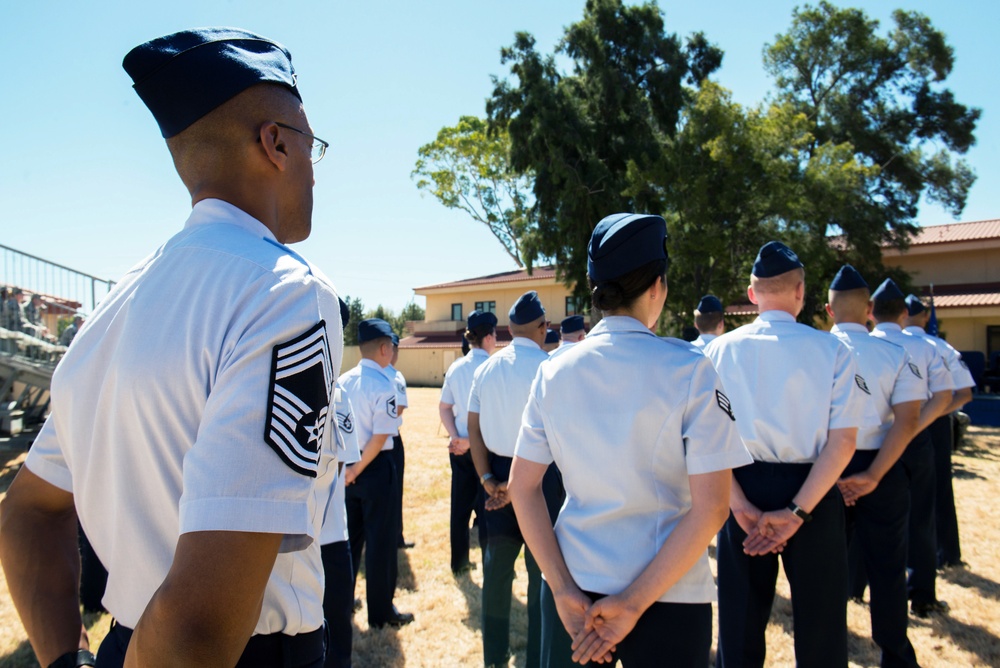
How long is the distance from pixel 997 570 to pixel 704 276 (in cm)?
1033

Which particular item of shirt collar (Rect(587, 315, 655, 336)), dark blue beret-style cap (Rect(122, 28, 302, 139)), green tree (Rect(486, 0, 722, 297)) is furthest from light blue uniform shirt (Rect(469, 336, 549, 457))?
green tree (Rect(486, 0, 722, 297))

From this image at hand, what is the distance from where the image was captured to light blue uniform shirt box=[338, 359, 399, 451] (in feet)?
16.4

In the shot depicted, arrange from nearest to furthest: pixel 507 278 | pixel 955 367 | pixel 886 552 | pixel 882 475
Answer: pixel 886 552 < pixel 882 475 < pixel 955 367 < pixel 507 278

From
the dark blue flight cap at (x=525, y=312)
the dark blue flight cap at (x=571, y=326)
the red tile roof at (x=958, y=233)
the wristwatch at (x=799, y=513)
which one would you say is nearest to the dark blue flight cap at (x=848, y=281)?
the wristwatch at (x=799, y=513)

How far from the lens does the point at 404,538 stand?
7359 millimetres

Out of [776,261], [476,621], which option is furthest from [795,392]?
[476,621]

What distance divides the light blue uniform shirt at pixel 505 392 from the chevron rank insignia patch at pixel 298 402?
12.1ft

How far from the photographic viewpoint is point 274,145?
126 centimetres

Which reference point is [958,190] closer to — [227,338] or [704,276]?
[704,276]

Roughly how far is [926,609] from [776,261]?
11.4 ft

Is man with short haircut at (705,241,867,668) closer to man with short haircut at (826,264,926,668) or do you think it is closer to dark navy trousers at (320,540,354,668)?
man with short haircut at (826,264,926,668)

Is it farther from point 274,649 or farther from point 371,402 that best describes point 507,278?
point 274,649

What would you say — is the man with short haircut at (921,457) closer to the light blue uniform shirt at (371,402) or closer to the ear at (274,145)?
the light blue uniform shirt at (371,402)

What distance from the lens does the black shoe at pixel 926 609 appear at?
489 centimetres
